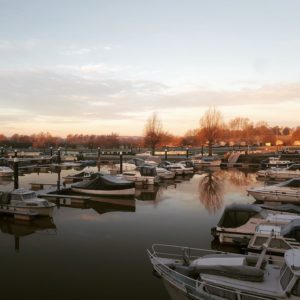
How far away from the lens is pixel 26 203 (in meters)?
23.4

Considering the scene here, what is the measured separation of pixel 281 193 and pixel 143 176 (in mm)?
16087

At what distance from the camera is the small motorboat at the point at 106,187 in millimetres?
31094

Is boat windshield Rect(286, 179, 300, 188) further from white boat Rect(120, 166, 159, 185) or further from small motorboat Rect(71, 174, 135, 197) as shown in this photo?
white boat Rect(120, 166, 159, 185)

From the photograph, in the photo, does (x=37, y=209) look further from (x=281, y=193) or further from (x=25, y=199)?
(x=281, y=193)

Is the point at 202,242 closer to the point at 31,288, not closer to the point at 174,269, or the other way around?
the point at 174,269

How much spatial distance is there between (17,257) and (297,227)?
1271 cm

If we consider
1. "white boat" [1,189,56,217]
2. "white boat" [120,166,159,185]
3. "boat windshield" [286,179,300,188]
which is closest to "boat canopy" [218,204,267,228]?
"white boat" [1,189,56,217]

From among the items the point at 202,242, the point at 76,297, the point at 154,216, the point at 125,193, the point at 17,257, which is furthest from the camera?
the point at 125,193

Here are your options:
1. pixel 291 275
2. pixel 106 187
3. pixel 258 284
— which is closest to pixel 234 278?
pixel 258 284

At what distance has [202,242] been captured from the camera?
18.6 meters

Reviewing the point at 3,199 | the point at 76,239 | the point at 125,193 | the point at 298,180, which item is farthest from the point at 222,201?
the point at 3,199

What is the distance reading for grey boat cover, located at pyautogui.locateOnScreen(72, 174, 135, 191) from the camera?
31109mm

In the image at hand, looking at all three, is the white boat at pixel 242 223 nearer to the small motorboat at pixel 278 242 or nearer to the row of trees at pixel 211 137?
the small motorboat at pixel 278 242

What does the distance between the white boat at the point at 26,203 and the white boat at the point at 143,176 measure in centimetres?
1651
